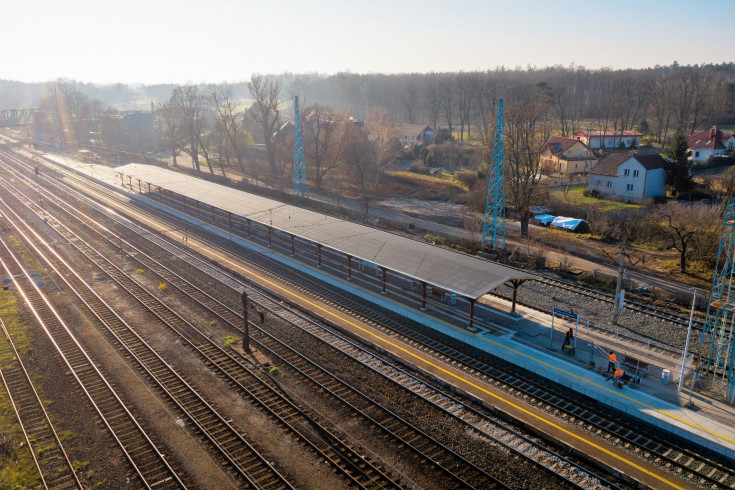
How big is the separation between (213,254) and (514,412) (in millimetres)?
24985

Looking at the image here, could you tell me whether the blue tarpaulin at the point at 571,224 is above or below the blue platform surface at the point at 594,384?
above

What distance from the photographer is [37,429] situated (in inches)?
653

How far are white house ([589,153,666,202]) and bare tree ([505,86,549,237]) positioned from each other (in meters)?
11.6

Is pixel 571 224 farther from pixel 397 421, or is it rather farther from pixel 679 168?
pixel 397 421

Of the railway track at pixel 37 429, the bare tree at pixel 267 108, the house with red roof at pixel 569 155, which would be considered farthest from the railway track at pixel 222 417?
the house with red roof at pixel 569 155

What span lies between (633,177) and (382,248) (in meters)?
32.5

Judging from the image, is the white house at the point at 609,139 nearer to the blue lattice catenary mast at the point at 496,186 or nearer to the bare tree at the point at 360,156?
the bare tree at the point at 360,156

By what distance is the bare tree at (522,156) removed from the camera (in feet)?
131

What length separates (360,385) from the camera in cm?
1900

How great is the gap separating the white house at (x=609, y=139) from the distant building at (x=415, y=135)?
24433 mm

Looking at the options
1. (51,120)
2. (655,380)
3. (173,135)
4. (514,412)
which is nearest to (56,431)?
(514,412)

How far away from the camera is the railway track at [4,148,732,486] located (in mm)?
14711

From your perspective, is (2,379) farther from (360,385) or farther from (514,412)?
(514,412)

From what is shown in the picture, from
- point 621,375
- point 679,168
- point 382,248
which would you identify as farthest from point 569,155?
point 621,375
